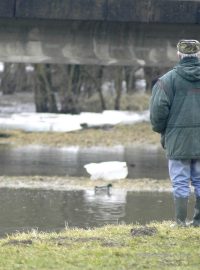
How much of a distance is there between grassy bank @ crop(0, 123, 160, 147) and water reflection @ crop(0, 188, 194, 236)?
32.1 feet

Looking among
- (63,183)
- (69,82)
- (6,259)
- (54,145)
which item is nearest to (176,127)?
(6,259)

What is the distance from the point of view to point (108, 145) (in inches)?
941

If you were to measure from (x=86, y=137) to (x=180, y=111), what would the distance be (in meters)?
17.3

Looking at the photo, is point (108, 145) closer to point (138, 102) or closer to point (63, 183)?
point (63, 183)

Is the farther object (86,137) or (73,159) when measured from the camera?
(86,137)

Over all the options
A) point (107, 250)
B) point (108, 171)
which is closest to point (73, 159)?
point (108, 171)

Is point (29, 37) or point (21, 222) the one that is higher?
point (29, 37)

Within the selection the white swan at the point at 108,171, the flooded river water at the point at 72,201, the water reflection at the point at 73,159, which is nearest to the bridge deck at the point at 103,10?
the flooded river water at the point at 72,201

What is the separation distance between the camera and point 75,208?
40.2 ft

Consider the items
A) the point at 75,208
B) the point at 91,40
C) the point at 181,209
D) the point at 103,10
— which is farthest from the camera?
the point at 91,40

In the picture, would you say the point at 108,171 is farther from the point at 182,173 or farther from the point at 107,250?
the point at 107,250

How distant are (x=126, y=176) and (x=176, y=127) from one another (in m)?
8.29

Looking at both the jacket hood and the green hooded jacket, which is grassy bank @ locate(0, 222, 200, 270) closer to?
the green hooded jacket

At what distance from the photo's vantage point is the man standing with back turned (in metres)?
8.20
